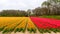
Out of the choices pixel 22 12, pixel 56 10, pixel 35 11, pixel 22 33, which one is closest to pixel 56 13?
pixel 56 10

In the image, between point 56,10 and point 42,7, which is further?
point 42,7

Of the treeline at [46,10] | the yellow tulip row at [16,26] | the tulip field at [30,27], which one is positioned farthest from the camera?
the treeline at [46,10]

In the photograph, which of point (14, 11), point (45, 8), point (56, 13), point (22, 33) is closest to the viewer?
point (22, 33)

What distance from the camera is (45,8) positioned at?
6072cm

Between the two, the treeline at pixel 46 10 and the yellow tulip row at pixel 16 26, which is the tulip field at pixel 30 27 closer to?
the yellow tulip row at pixel 16 26

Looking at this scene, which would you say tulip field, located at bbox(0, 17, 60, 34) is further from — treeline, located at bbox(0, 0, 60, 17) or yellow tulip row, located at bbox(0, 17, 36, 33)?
treeline, located at bbox(0, 0, 60, 17)

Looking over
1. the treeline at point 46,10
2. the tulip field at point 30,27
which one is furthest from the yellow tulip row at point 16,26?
the treeline at point 46,10

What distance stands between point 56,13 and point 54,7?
11.1 feet

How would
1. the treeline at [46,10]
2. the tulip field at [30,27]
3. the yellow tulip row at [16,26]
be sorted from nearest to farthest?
the tulip field at [30,27], the yellow tulip row at [16,26], the treeline at [46,10]

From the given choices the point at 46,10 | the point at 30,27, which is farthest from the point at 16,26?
the point at 46,10

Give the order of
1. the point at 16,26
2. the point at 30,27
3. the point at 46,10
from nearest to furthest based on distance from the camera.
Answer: the point at 30,27 → the point at 16,26 → the point at 46,10

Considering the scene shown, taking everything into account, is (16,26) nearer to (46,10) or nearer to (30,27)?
(30,27)

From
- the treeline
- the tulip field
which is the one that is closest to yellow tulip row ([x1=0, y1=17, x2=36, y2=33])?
the tulip field

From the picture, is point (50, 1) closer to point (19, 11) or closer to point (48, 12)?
point (48, 12)
